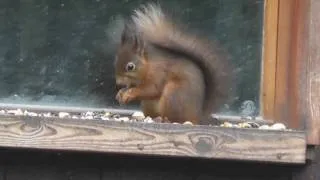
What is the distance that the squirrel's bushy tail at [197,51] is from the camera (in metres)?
3.16

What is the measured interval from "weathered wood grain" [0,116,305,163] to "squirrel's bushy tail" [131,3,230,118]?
0.90 feet

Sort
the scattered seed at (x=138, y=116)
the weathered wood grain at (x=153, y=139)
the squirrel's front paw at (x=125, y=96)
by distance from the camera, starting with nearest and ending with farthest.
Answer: the weathered wood grain at (x=153, y=139) → the squirrel's front paw at (x=125, y=96) → the scattered seed at (x=138, y=116)

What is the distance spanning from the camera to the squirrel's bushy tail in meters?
3.16

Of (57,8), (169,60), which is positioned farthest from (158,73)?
(57,8)

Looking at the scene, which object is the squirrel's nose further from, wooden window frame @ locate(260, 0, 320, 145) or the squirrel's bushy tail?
wooden window frame @ locate(260, 0, 320, 145)

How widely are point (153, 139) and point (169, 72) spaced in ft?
0.91

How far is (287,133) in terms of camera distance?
9.69ft

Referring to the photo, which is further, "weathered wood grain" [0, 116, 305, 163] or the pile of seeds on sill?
the pile of seeds on sill

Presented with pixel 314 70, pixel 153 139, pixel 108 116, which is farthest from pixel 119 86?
pixel 314 70

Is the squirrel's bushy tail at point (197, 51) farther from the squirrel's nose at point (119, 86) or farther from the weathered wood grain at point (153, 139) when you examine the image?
the weathered wood grain at point (153, 139)

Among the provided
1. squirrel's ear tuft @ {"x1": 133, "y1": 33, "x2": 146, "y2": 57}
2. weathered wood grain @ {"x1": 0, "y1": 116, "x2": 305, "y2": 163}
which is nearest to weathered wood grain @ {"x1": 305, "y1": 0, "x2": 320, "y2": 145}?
weathered wood grain @ {"x1": 0, "y1": 116, "x2": 305, "y2": 163}

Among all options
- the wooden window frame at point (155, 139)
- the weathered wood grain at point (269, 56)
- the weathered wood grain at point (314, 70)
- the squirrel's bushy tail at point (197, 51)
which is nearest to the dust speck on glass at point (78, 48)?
the weathered wood grain at point (269, 56)

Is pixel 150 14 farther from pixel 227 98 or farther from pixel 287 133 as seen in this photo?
pixel 287 133

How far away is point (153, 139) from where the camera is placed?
2.90 m
